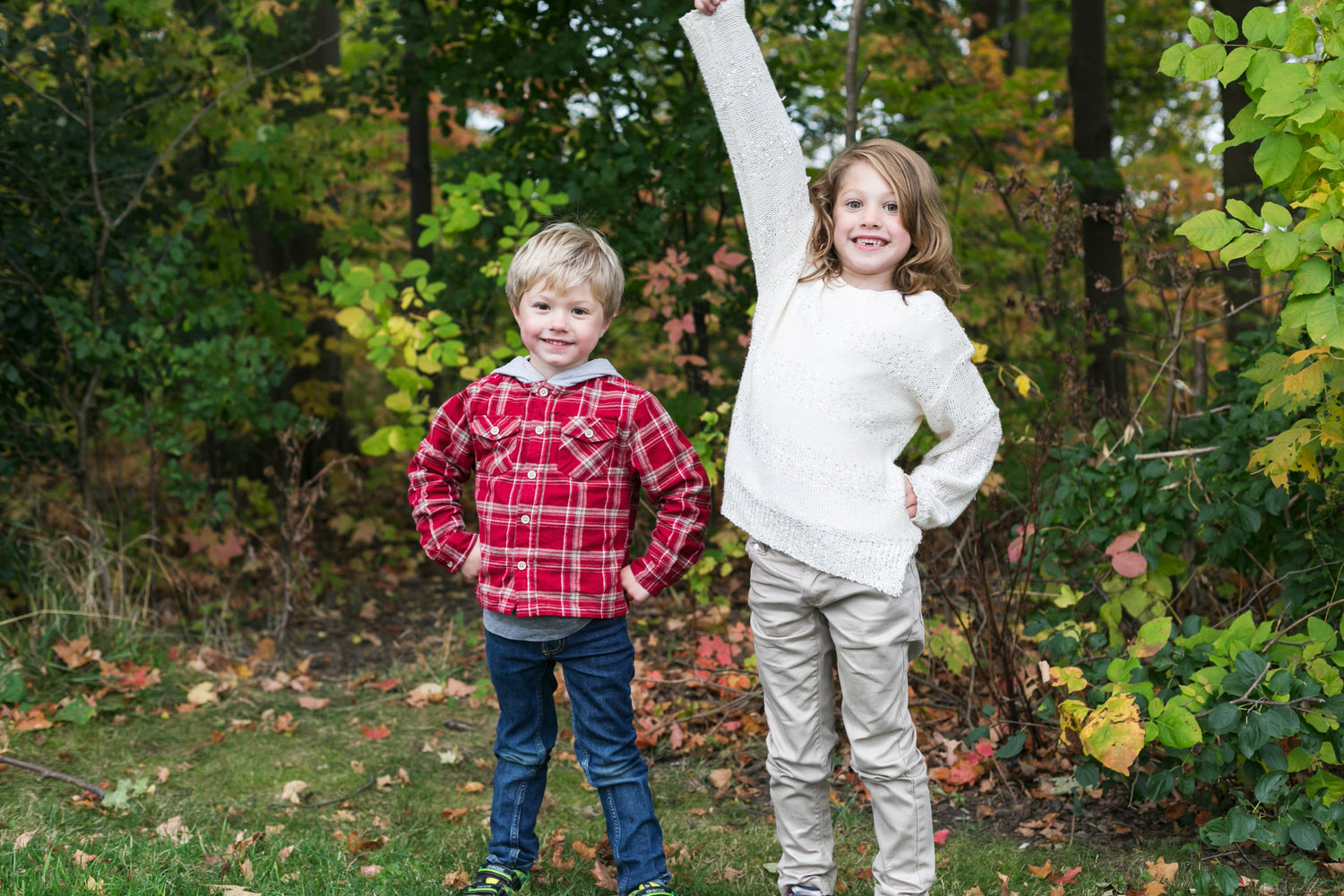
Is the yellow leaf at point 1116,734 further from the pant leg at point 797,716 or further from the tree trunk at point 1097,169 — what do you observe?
the tree trunk at point 1097,169

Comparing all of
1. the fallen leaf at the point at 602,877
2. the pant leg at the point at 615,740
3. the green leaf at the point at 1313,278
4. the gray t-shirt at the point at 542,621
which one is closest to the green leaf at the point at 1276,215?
the green leaf at the point at 1313,278

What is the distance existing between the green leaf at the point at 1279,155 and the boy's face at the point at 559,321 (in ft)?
5.19

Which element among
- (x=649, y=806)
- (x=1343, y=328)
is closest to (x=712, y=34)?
(x=1343, y=328)

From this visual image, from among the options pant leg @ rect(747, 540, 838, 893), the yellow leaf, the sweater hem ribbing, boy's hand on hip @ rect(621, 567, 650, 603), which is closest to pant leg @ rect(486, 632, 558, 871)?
boy's hand on hip @ rect(621, 567, 650, 603)

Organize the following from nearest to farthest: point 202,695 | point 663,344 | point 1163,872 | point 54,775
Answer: point 1163,872 → point 54,775 → point 202,695 → point 663,344

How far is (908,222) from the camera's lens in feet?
8.50

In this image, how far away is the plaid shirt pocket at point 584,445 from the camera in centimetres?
265

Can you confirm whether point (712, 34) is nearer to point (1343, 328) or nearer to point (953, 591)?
point (1343, 328)

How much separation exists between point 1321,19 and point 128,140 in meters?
5.14

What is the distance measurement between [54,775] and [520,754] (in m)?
1.89

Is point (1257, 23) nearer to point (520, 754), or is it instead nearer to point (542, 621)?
point (542, 621)

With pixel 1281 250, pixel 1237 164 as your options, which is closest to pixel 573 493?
pixel 1281 250

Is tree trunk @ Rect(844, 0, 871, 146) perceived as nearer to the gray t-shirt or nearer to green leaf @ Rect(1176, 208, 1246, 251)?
green leaf @ Rect(1176, 208, 1246, 251)

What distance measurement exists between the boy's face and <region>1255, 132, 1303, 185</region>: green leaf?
158 cm
